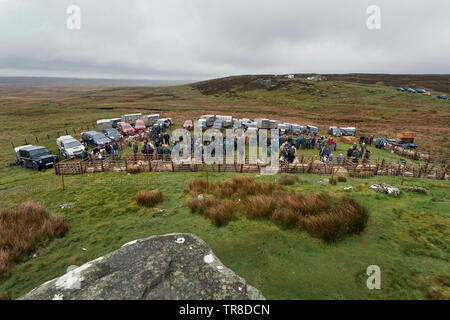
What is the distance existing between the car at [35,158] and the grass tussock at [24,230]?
9569 millimetres

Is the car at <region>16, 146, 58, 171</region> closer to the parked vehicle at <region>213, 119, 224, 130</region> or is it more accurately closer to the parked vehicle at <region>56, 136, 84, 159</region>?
the parked vehicle at <region>56, 136, 84, 159</region>

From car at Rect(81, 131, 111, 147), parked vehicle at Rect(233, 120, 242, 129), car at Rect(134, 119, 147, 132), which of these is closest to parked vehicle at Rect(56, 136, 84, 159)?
car at Rect(81, 131, 111, 147)

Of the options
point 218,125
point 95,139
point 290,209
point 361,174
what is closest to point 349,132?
point 361,174

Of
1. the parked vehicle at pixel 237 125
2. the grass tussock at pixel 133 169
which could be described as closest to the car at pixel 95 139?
the grass tussock at pixel 133 169

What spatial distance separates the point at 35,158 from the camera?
17.3 meters

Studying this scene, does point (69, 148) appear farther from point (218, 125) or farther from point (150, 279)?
point (150, 279)

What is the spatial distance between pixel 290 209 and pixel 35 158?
799 inches

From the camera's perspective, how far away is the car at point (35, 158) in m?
17.1

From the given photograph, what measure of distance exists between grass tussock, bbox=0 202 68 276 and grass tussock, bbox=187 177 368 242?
18.0ft

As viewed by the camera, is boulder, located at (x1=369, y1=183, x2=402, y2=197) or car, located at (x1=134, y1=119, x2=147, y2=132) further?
car, located at (x1=134, y1=119, x2=147, y2=132)

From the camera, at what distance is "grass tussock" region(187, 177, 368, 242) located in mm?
7629

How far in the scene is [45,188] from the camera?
13000mm

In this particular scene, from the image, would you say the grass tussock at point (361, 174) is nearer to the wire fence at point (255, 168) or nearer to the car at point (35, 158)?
the wire fence at point (255, 168)
